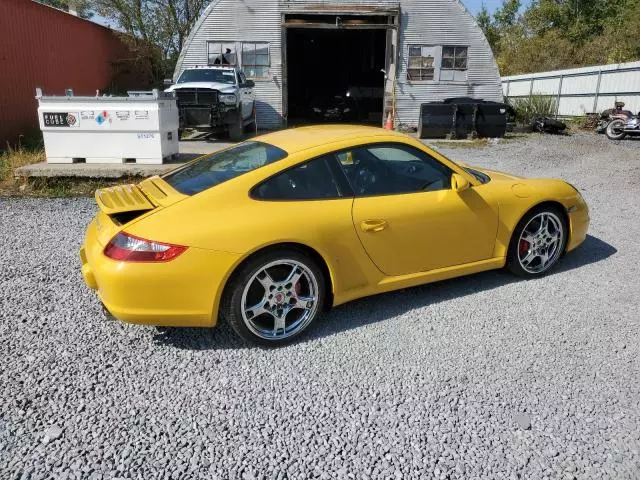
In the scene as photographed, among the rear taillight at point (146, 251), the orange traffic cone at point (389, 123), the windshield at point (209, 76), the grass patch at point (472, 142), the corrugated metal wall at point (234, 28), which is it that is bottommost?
the grass patch at point (472, 142)

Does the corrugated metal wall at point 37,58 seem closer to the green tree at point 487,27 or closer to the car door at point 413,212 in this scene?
the car door at point 413,212

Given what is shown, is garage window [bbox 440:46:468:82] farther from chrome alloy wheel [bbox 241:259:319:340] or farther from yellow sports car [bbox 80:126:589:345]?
chrome alloy wheel [bbox 241:259:319:340]

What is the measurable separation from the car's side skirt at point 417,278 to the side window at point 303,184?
28.7 inches

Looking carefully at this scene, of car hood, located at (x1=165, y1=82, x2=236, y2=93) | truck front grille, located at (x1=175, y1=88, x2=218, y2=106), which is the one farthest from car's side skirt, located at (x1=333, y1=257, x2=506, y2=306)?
car hood, located at (x1=165, y1=82, x2=236, y2=93)

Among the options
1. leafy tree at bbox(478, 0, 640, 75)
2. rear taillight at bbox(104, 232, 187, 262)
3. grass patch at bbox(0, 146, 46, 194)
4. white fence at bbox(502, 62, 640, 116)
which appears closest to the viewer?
rear taillight at bbox(104, 232, 187, 262)

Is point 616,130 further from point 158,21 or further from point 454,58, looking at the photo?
point 158,21

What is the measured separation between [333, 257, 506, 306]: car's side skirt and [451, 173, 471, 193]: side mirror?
0.62 m

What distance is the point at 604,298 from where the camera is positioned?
4.04 meters

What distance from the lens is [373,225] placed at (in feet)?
11.4

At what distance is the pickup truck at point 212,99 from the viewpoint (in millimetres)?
12922

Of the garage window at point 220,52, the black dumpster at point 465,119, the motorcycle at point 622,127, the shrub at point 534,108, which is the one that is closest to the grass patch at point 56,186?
the black dumpster at point 465,119

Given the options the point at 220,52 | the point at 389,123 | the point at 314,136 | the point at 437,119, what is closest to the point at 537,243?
the point at 314,136

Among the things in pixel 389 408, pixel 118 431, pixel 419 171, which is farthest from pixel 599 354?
pixel 118 431

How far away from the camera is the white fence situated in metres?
18.1
